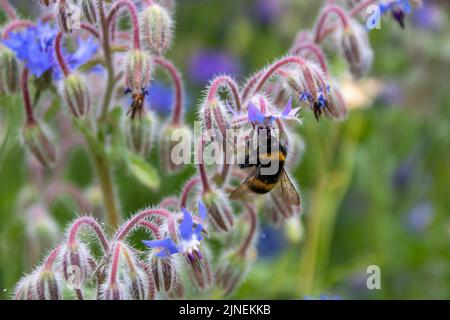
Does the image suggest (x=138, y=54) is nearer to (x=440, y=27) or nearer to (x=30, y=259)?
(x=30, y=259)

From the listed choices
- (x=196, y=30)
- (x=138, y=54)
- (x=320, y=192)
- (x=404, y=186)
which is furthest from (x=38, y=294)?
(x=196, y=30)

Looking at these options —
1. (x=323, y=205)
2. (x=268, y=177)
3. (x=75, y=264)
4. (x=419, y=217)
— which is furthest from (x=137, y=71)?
(x=419, y=217)

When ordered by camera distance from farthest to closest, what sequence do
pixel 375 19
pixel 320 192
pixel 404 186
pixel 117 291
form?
pixel 404 186 → pixel 320 192 → pixel 375 19 → pixel 117 291

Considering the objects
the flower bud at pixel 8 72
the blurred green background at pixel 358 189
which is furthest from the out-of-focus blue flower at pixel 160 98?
the flower bud at pixel 8 72

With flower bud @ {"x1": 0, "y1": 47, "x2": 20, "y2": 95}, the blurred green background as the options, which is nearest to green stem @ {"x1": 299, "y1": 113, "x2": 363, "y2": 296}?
the blurred green background

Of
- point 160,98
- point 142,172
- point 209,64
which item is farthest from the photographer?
point 209,64

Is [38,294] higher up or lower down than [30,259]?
lower down

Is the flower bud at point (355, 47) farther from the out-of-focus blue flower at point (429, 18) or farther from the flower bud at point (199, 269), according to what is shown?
the out-of-focus blue flower at point (429, 18)

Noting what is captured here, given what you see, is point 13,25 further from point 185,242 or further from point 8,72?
point 185,242
